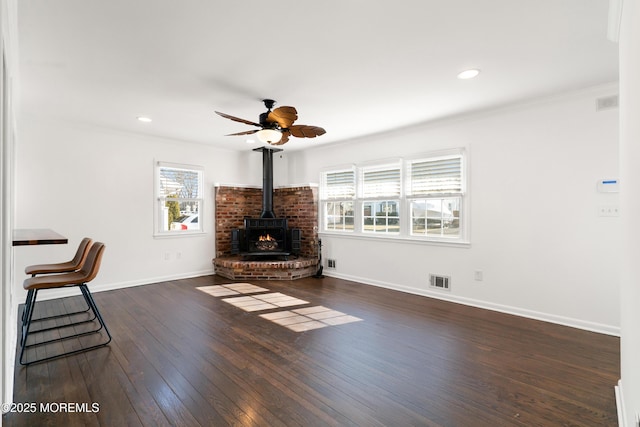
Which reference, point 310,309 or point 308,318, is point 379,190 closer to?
point 310,309

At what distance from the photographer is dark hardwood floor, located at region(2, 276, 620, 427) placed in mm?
2021

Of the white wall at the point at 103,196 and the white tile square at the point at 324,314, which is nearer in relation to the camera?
the white tile square at the point at 324,314

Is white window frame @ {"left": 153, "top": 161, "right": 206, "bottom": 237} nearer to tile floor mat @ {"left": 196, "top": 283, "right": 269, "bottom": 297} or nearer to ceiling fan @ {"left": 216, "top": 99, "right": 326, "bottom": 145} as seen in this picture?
tile floor mat @ {"left": 196, "top": 283, "right": 269, "bottom": 297}

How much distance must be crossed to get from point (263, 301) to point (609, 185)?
4080 mm

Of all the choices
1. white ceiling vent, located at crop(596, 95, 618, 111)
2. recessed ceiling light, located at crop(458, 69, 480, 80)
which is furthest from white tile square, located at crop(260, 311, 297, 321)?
white ceiling vent, located at crop(596, 95, 618, 111)

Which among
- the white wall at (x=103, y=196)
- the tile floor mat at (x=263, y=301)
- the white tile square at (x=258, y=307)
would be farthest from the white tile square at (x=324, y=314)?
the white wall at (x=103, y=196)

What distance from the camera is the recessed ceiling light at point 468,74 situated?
3.01 m

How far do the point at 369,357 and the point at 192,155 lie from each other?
4.79 meters

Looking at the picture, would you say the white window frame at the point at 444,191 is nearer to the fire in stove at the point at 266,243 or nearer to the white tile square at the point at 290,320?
the white tile square at the point at 290,320

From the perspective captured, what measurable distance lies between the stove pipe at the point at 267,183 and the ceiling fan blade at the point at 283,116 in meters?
2.82

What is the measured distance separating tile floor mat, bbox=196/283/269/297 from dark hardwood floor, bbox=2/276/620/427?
95 cm

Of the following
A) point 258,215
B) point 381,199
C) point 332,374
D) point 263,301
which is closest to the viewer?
point 332,374

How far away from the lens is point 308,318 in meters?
3.76

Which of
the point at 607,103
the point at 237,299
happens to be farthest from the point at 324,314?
the point at 607,103
